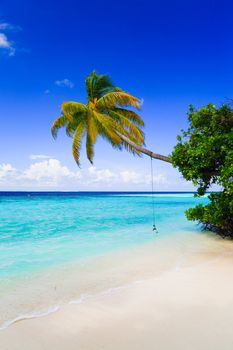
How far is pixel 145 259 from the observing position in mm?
6988

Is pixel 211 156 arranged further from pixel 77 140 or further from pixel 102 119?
pixel 77 140

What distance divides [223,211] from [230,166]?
230 cm

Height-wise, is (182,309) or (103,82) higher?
(103,82)

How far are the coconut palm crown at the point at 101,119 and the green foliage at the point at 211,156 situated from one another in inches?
101

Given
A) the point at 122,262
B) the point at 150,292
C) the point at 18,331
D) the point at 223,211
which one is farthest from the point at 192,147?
the point at 18,331

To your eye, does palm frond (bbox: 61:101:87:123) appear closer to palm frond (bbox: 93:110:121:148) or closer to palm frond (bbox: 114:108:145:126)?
palm frond (bbox: 93:110:121:148)

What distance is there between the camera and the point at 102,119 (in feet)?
38.7

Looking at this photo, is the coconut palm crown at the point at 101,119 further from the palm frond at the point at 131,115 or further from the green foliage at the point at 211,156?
the green foliage at the point at 211,156

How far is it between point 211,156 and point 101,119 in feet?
17.5

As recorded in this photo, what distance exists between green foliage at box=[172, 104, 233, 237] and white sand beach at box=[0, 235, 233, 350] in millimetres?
4203

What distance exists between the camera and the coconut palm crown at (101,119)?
12.1 m

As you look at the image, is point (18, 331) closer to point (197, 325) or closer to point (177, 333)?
point (177, 333)

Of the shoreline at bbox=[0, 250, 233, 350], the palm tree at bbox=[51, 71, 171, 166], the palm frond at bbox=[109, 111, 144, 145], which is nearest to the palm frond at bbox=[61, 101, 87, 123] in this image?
the palm tree at bbox=[51, 71, 171, 166]

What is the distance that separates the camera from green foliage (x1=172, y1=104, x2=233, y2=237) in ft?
26.7
